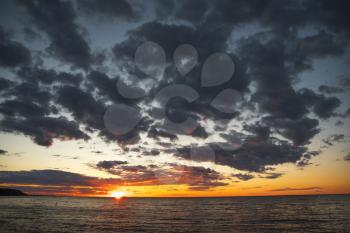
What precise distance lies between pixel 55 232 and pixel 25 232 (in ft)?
14.8

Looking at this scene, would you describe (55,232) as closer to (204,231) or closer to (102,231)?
(102,231)

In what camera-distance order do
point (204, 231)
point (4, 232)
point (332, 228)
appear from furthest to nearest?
point (332, 228) < point (204, 231) < point (4, 232)

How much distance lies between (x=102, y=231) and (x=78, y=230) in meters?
4.57

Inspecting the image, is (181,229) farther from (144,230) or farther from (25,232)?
(25,232)

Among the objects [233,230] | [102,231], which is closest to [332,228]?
[233,230]

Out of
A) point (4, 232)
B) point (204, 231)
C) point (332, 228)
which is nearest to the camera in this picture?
point (4, 232)

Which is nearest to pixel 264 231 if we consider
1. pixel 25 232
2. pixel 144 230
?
pixel 144 230

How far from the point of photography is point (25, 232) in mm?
44562

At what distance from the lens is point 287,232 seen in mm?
45500

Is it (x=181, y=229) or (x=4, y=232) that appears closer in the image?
(x=4, y=232)

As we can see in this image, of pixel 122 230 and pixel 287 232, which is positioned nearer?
pixel 287 232

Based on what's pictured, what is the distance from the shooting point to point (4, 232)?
4334cm

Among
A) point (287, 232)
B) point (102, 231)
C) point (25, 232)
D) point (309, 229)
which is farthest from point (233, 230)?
point (25, 232)

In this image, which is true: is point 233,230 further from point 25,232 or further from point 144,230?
point 25,232
